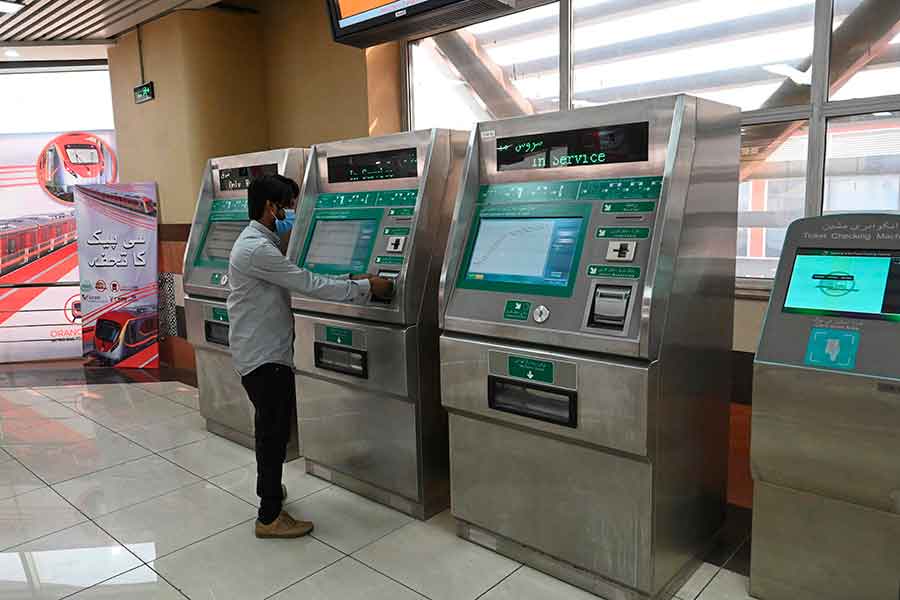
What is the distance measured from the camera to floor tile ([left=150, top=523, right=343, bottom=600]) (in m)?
2.69

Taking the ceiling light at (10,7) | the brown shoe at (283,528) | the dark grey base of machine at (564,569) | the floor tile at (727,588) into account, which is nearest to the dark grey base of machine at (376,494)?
the dark grey base of machine at (564,569)

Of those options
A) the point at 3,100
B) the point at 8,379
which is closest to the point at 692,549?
the point at 8,379

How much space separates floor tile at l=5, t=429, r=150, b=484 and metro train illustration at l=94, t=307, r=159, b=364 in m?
1.88

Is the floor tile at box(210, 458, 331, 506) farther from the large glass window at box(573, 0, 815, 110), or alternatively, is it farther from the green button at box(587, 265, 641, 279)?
the large glass window at box(573, 0, 815, 110)

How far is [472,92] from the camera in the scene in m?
4.37

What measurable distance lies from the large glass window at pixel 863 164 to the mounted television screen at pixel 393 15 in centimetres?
158

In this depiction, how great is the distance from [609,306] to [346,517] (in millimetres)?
1716

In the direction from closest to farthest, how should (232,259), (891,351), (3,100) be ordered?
1. (891,351)
2. (232,259)
3. (3,100)

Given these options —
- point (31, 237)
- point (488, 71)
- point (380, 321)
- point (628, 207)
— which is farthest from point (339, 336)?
point (31, 237)

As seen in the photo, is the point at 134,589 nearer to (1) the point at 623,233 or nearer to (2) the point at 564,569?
(2) the point at 564,569

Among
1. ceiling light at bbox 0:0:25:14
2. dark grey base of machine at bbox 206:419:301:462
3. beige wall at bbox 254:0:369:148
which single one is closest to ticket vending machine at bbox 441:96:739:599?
dark grey base of machine at bbox 206:419:301:462

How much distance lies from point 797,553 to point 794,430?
18.3 inches

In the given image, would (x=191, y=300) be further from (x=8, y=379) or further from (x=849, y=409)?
(x=849, y=409)

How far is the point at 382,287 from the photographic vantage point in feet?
9.79
